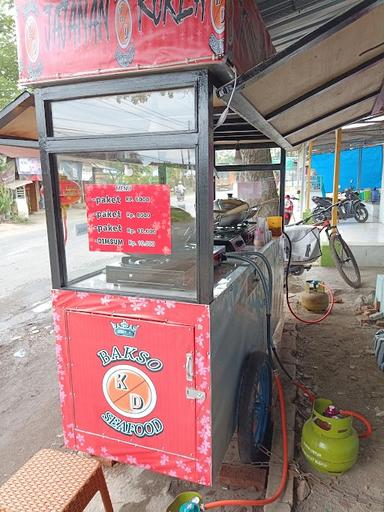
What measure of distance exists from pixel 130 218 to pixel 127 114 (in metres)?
0.52

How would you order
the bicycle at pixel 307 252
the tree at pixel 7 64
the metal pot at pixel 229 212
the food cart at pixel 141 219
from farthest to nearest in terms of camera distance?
the tree at pixel 7 64
the bicycle at pixel 307 252
the metal pot at pixel 229 212
the food cart at pixel 141 219

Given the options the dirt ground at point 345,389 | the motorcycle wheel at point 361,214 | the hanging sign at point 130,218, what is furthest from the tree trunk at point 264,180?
the motorcycle wheel at point 361,214

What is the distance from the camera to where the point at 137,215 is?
2.05 m

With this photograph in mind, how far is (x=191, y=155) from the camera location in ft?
6.30

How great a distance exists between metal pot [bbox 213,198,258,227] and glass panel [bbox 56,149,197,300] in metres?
1.33

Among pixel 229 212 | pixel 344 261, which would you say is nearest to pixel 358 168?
pixel 344 261

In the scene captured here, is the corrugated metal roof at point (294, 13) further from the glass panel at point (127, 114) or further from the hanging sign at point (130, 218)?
the hanging sign at point (130, 218)

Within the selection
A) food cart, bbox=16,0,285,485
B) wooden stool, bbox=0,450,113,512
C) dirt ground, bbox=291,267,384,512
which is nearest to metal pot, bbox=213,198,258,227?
food cart, bbox=16,0,285,485

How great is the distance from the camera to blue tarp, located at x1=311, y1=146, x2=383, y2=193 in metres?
20.2

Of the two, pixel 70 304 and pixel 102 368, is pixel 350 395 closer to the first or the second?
pixel 102 368

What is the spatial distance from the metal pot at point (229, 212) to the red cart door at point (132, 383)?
1668 mm

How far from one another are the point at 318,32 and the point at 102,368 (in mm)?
1961

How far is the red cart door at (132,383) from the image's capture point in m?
2.03

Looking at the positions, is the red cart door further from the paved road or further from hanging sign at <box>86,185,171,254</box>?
the paved road
